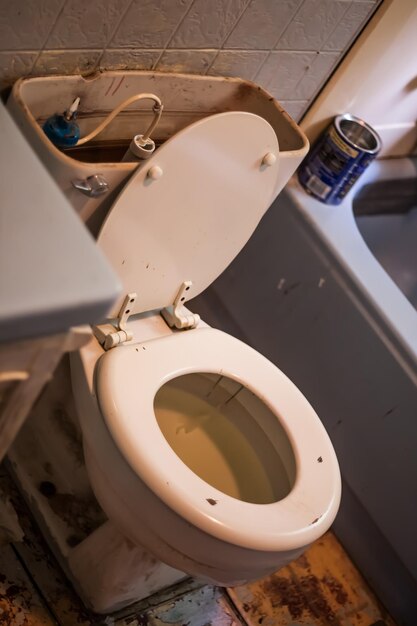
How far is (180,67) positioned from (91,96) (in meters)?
0.18

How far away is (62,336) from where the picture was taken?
0.66m

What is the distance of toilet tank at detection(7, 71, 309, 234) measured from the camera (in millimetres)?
982

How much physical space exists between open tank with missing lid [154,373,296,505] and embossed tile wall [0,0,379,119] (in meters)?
0.55

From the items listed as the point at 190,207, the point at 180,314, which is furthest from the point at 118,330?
the point at 190,207

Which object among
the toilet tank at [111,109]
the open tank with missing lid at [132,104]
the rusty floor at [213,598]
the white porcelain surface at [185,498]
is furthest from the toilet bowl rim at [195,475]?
the rusty floor at [213,598]

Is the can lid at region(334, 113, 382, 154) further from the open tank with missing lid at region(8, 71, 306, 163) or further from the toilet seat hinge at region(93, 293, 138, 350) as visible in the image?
the toilet seat hinge at region(93, 293, 138, 350)

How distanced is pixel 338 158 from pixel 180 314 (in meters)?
0.55

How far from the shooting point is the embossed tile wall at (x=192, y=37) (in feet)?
A: 3.19

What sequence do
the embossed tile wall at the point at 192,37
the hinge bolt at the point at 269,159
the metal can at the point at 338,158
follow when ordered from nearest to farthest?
the embossed tile wall at the point at 192,37, the hinge bolt at the point at 269,159, the metal can at the point at 338,158

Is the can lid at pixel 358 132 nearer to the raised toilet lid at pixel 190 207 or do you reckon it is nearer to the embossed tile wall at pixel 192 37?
the embossed tile wall at pixel 192 37

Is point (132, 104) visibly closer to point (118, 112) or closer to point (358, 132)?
point (118, 112)

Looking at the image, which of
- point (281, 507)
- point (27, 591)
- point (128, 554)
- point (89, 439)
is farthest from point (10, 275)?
point (27, 591)

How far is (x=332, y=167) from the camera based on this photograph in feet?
5.10

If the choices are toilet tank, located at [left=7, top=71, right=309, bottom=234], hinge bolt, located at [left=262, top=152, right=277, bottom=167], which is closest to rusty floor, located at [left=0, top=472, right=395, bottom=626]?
toilet tank, located at [left=7, top=71, right=309, bottom=234]
